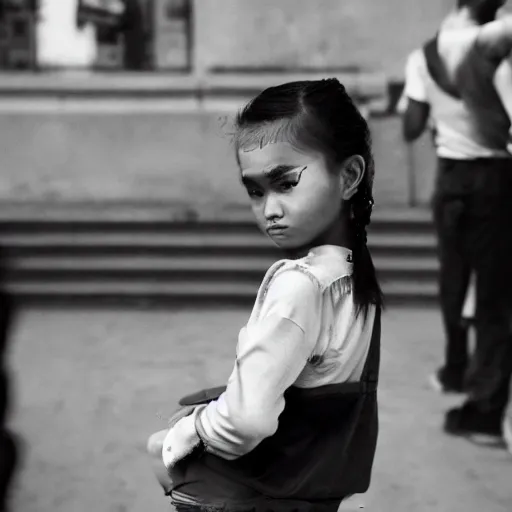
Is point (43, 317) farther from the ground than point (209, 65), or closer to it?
closer to it

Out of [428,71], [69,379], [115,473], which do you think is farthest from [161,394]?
[428,71]

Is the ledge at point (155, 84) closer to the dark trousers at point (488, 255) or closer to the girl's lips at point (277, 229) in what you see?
the dark trousers at point (488, 255)

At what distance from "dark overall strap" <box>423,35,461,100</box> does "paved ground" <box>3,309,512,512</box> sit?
1.31 m

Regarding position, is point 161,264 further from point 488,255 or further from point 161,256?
point 488,255

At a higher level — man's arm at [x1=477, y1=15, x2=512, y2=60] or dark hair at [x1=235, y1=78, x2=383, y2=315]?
man's arm at [x1=477, y1=15, x2=512, y2=60]

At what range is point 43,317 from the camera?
5.71 metres

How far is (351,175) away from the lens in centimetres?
115

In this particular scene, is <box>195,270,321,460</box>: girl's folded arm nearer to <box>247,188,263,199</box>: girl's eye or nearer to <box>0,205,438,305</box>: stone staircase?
<box>247,188,263,199</box>: girl's eye

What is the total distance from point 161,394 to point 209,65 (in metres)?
3.90

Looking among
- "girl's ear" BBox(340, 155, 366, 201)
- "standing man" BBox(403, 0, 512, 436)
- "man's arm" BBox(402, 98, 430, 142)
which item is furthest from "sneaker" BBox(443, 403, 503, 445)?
"girl's ear" BBox(340, 155, 366, 201)

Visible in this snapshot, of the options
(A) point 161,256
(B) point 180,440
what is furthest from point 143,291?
(B) point 180,440

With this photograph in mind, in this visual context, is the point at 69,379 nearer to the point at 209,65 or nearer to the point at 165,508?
the point at 165,508

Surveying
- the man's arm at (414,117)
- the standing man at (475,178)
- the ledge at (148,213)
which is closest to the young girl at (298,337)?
the standing man at (475,178)

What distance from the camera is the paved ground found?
111 inches
